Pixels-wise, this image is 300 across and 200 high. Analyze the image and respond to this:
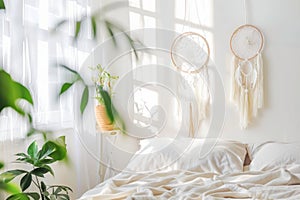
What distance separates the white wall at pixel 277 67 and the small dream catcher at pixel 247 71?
5 centimetres

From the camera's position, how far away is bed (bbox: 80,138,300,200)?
2139 millimetres

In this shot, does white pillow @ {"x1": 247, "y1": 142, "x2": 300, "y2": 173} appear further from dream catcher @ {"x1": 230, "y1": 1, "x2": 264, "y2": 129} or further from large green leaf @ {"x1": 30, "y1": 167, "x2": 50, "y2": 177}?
large green leaf @ {"x1": 30, "y1": 167, "x2": 50, "y2": 177}

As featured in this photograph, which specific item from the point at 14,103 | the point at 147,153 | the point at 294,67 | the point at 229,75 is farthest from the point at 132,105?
the point at 14,103

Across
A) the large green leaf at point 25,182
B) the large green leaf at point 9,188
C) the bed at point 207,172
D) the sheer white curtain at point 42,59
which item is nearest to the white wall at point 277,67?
the bed at point 207,172

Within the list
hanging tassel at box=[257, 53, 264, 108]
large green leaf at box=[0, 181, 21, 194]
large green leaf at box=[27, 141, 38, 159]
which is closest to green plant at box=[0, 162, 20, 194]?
large green leaf at box=[0, 181, 21, 194]

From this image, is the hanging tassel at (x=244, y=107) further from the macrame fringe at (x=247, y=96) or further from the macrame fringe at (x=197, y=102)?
the macrame fringe at (x=197, y=102)

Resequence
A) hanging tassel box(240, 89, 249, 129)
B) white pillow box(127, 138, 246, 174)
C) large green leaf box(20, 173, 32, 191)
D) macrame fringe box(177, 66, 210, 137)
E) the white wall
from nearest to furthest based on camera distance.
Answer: large green leaf box(20, 173, 32, 191)
white pillow box(127, 138, 246, 174)
the white wall
hanging tassel box(240, 89, 249, 129)
macrame fringe box(177, 66, 210, 137)

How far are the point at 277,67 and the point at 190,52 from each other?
0.69m

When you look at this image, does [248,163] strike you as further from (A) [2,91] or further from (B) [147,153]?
(A) [2,91]

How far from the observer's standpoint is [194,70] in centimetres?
337

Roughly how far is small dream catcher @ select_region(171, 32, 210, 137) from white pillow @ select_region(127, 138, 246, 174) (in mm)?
365

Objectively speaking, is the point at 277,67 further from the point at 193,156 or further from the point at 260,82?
the point at 193,156

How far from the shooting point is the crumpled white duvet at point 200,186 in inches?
82.8

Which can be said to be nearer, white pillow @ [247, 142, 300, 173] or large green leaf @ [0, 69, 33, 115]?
large green leaf @ [0, 69, 33, 115]
